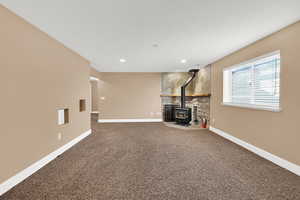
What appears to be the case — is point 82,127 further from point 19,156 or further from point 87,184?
point 87,184

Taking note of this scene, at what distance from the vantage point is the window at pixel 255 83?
98.5 inches

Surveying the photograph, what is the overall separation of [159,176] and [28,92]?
2412 mm

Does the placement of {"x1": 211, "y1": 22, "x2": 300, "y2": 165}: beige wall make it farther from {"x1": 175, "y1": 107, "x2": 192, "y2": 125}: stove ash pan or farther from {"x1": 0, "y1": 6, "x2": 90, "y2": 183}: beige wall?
{"x1": 0, "y1": 6, "x2": 90, "y2": 183}: beige wall

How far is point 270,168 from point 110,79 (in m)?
6.11

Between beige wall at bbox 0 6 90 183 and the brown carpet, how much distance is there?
41 centimetres

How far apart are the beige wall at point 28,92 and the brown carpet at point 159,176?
412 mm

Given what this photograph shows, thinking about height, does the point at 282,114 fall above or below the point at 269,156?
above

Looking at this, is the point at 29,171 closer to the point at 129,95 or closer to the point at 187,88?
the point at 129,95

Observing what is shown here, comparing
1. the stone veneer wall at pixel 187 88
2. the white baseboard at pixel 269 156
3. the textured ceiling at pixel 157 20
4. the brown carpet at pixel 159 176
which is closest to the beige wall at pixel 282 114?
the white baseboard at pixel 269 156

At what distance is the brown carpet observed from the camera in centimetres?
163

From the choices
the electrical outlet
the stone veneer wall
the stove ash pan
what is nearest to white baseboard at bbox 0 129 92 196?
the electrical outlet

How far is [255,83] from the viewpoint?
3.00 meters

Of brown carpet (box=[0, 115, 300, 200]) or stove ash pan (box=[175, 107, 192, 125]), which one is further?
stove ash pan (box=[175, 107, 192, 125])

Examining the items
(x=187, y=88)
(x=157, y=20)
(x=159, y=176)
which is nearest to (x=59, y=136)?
(x=159, y=176)
